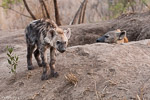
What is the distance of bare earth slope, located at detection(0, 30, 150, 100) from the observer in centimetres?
280

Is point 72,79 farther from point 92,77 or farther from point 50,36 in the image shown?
point 50,36

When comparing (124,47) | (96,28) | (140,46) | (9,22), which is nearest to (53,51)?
(124,47)

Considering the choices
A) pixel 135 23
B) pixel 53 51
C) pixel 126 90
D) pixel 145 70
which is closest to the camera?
pixel 126 90

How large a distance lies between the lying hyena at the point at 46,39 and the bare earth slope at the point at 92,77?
0.66ft

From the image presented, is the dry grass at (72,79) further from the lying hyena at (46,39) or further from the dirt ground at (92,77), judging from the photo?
the lying hyena at (46,39)

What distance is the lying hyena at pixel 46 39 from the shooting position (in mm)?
3156

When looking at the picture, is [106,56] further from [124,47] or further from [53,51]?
[53,51]

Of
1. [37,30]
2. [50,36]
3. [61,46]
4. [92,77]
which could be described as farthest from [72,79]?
[37,30]

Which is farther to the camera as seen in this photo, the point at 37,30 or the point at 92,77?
the point at 37,30

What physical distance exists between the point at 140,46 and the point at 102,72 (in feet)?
5.17

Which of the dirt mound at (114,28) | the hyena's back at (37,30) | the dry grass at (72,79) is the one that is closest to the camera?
the dry grass at (72,79)

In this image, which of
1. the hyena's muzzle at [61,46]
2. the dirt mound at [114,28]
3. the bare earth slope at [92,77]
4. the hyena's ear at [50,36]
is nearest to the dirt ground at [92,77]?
the bare earth slope at [92,77]

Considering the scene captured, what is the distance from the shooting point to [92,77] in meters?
3.17

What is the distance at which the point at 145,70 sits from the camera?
3.20 meters
